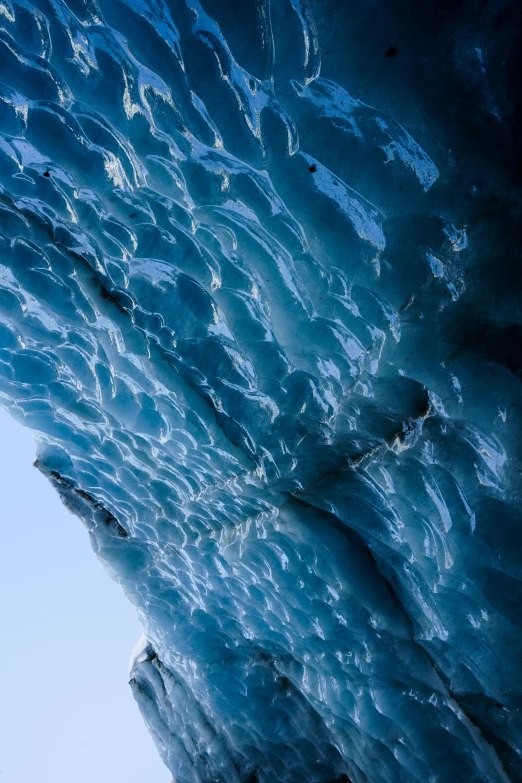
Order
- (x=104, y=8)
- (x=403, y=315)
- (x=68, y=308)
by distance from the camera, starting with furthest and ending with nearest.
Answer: (x=68, y=308)
(x=403, y=315)
(x=104, y=8)

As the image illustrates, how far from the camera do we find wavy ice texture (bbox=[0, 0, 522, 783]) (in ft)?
4.44

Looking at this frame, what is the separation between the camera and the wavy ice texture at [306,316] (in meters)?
1.35

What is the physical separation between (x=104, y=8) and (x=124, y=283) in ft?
2.69

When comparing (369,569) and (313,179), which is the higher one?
(313,179)

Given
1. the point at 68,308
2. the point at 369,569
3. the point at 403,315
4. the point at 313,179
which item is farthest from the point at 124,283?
the point at 369,569

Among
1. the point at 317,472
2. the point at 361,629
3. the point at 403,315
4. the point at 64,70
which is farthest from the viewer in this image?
the point at 361,629

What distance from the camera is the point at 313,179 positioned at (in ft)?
4.89

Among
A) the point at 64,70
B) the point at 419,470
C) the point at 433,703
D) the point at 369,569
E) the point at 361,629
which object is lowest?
the point at 433,703

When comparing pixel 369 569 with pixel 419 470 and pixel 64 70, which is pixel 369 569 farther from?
pixel 64 70

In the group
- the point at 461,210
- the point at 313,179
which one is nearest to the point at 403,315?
the point at 461,210

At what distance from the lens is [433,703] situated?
2.22 meters

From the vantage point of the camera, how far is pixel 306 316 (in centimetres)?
171

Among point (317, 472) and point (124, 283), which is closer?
point (124, 283)

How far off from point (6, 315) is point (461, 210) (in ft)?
5.78
